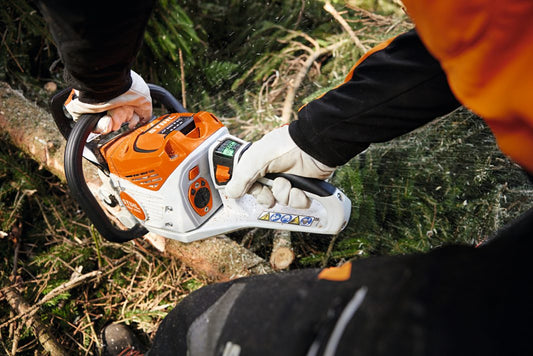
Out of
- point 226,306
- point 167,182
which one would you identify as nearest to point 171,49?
point 167,182

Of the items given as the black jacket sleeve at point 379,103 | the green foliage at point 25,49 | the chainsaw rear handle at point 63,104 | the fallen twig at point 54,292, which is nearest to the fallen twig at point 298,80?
the chainsaw rear handle at point 63,104

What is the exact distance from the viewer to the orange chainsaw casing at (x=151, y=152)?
1.84 metres

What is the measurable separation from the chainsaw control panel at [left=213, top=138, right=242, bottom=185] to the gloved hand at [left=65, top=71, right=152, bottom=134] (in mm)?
443

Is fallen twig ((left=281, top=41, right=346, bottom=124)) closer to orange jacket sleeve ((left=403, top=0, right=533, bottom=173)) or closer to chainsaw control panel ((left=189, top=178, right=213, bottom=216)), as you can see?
chainsaw control panel ((left=189, top=178, right=213, bottom=216))

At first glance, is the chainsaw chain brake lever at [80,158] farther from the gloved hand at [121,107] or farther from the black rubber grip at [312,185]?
the black rubber grip at [312,185]

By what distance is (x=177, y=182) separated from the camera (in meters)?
1.86

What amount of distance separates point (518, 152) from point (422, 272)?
39cm

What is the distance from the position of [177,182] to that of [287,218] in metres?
0.56

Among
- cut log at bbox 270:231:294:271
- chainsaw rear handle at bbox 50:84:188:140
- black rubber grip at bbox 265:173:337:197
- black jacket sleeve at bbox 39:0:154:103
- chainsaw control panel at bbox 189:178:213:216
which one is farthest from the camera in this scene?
cut log at bbox 270:231:294:271

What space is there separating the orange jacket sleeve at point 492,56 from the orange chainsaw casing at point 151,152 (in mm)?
1245

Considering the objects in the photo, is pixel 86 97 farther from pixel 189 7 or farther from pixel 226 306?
pixel 189 7

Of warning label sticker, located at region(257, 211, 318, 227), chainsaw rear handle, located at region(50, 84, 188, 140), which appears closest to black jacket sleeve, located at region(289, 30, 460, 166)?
warning label sticker, located at region(257, 211, 318, 227)

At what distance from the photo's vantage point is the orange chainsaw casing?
6.03 ft

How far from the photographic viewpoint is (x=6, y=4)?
3113 mm
